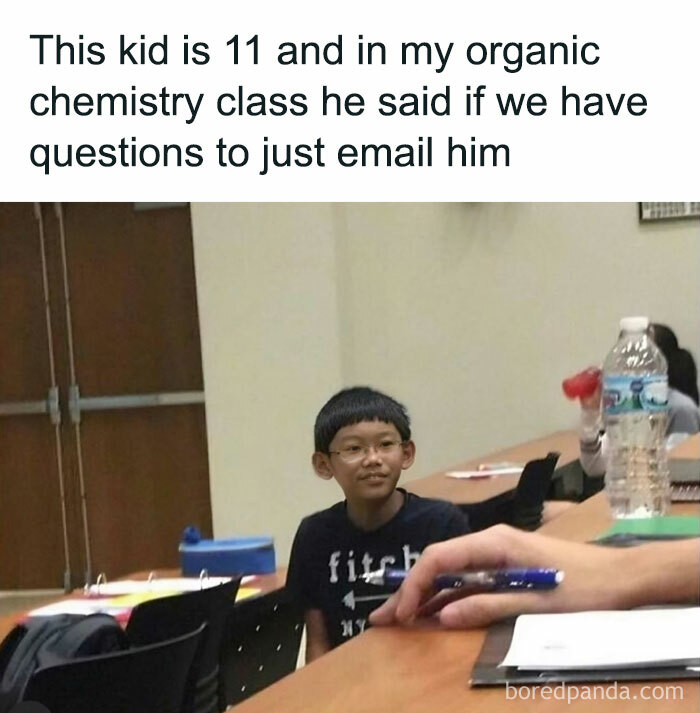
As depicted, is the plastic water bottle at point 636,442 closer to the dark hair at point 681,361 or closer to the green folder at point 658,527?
the green folder at point 658,527

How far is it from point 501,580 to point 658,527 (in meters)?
0.34

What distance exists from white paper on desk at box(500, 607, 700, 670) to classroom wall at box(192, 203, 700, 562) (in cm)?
119

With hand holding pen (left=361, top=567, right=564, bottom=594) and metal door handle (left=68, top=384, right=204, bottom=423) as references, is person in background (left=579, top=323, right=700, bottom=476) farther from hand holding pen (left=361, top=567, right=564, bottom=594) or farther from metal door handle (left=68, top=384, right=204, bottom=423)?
metal door handle (left=68, top=384, right=204, bottom=423)

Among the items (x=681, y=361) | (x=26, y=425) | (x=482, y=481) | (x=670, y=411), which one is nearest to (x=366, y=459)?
(x=670, y=411)

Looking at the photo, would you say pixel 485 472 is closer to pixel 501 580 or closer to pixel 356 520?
pixel 356 520

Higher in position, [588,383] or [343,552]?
[588,383]

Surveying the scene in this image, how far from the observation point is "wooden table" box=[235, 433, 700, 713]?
1.87 ft

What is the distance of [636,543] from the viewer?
2.98 feet

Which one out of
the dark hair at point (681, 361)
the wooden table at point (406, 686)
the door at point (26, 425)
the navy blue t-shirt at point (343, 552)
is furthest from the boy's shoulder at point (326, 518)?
the dark hair at point (681, 361)

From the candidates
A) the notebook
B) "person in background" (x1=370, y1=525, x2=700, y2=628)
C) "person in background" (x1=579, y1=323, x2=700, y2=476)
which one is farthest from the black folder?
"person in background" (x1=579, y1=323, x2=700, y2=476)

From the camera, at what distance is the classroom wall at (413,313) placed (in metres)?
2.28
